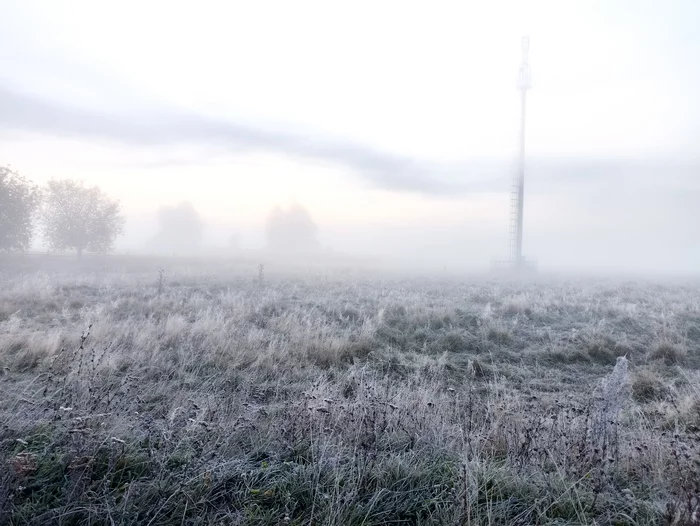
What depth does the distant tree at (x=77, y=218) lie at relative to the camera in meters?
39.2

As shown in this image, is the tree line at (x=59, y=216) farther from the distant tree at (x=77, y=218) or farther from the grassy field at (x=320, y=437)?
the grassy field at (x=320, y=437)

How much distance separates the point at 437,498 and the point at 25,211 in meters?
44.0

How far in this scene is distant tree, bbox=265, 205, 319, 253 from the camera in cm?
8200

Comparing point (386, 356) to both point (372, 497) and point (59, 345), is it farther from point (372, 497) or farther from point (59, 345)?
point (59, 345)

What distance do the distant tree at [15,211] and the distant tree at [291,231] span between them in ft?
152

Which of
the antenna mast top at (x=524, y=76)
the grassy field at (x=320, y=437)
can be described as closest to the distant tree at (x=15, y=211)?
the grassy field at (x=320, y=437)

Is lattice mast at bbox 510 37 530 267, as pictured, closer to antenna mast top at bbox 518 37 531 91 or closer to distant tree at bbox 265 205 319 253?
antenna mast top at bbox 518 37 531 91

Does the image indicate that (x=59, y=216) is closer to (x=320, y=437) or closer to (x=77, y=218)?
(x=77, y=218)

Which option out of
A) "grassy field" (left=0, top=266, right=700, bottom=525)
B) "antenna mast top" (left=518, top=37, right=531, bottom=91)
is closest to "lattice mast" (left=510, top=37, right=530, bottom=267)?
"antenna mast top" (left=518, top=37, right=531, bottom=91)

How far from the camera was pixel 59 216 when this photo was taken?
129 feet

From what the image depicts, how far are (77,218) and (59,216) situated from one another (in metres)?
1.57

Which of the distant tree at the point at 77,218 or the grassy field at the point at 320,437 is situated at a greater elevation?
the distant tree at the point at 77,218

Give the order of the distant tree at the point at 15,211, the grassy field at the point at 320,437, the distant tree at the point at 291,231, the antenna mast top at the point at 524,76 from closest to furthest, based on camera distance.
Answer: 1. the grassy field at the point at 320,437
2. the distant tree at the point at 15,211
3. the antenna mast top at the point at 524,76
4. the distant tree at the point at 291,231

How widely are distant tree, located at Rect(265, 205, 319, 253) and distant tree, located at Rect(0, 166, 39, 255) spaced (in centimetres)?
4648
